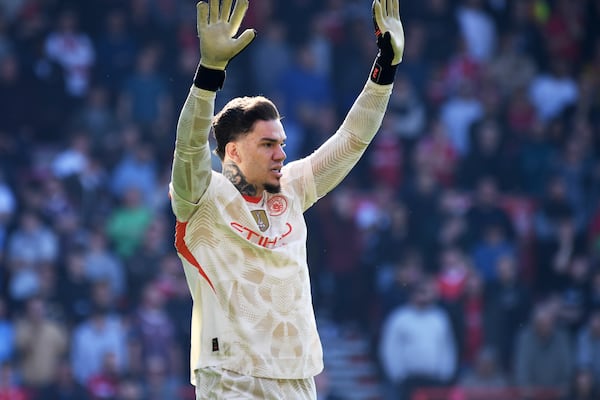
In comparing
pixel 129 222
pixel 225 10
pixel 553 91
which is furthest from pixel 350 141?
pixel 553 91

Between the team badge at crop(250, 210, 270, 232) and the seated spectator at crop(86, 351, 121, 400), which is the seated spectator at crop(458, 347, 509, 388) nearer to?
the seated spectator at crop(86, 351, 121, 400)

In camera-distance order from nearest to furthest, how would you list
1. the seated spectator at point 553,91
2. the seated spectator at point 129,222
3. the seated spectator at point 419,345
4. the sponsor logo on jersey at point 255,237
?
the sponsor logo on jersey at point 255,237
the seated spectator at point 419,345
the seated spectator at point 129,222
the seated spectator at point 553,91

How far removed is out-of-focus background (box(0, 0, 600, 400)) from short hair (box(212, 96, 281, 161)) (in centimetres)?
697

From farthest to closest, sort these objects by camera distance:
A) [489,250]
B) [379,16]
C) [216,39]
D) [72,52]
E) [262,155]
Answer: [72,52] → [489,250] → [379,16] → [262,155] → [216,39]

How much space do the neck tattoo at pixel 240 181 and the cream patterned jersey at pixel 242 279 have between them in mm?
41

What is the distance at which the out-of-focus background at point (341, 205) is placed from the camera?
1228 centimetres

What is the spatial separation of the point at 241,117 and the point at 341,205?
8377 millimetres

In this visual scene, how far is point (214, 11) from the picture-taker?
4883 mm

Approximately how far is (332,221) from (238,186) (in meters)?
8.07

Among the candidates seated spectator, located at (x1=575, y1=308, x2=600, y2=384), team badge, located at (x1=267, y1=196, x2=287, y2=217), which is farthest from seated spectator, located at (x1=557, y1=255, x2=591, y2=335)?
team badge, located at (x1=267, y1=196, x2=287, y2=217)

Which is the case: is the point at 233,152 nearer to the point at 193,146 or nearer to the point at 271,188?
the point at 271,188

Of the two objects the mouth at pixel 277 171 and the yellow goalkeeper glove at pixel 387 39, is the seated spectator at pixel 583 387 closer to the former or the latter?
the yellow goalkeeper glove at pixel 387 39

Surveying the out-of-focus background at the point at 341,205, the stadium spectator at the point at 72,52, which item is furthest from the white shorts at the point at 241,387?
the stadium spectator at the point at 72,52

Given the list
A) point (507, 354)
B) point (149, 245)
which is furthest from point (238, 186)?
point (507, 354)
